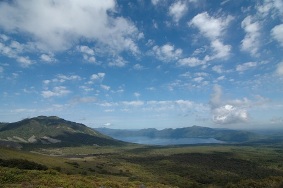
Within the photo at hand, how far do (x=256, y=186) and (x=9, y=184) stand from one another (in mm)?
50349

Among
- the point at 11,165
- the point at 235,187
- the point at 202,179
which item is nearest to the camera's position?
the point at 11,165

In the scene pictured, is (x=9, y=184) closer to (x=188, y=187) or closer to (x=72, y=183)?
(x=72, y=183)

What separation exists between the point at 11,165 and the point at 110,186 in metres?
21.4

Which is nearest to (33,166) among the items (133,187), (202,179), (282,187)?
(133,187)

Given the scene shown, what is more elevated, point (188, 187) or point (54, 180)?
point (54, 180)

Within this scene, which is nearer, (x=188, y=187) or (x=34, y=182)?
(x=34, y=182)

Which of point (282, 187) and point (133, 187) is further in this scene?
point (133, 187)

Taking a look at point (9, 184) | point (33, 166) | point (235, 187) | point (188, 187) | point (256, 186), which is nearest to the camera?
point (9, 184)

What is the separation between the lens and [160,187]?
4584cm

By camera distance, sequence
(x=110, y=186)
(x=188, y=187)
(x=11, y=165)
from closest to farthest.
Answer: (x=110, y=186) → (x=11, y=165) → (x=188, y=187)

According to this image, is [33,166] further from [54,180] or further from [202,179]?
[202,179]

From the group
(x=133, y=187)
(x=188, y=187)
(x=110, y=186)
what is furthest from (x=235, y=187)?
(x=110, y=186)

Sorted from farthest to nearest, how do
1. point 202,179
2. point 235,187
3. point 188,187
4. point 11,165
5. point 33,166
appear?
point 202,179, point 188,187, point 235,187, point 33,166, point 11,165

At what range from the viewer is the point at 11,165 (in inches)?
1795
